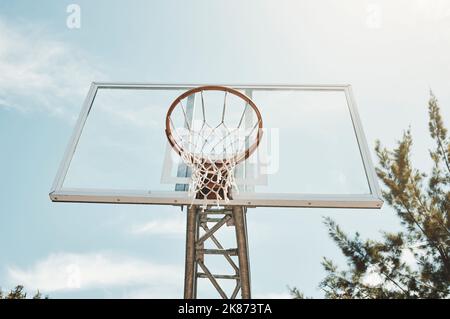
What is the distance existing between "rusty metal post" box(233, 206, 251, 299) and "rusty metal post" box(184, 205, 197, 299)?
0.42 m

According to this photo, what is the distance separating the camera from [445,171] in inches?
249

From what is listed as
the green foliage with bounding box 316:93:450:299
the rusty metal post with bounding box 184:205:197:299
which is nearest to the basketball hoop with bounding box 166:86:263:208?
the rusty metal post with bounding box 184:205:197:299

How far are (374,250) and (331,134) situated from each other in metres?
3.84

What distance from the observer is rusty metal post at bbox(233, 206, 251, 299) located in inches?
131

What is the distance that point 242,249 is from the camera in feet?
11.4

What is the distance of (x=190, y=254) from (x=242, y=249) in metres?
0.57

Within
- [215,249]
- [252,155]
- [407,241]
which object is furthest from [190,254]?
[407,241]

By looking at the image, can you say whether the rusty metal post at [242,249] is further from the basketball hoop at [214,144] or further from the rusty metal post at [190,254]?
the basketball hoop at [214,144]

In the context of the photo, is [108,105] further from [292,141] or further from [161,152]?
[292,141]

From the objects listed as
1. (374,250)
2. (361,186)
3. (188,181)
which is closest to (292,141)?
(361,186)

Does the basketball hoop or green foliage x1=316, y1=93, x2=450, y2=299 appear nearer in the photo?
the basketball hoop

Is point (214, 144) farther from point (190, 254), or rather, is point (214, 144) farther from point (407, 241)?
point (407, 241)

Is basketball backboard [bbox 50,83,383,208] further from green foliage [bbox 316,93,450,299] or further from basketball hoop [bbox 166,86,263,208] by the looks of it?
green foliage [bbox 316,93,450,299]

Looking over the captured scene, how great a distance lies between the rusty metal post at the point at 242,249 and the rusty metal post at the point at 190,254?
16.5 inches
